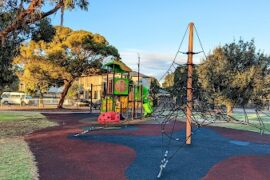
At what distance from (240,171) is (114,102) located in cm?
1601

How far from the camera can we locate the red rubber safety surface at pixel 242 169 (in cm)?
763

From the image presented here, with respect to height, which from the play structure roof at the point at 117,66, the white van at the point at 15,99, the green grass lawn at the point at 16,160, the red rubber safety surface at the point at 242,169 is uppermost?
the play structure roof at the point at 117,66

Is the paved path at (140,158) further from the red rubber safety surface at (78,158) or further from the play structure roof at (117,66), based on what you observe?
the play structure roof at (117,66)

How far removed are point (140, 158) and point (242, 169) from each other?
9.52ft

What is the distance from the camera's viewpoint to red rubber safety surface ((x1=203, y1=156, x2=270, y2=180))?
25.0ft

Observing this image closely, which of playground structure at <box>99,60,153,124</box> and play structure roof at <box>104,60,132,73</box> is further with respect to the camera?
play structure roof at <box>104,60,132,73</box>

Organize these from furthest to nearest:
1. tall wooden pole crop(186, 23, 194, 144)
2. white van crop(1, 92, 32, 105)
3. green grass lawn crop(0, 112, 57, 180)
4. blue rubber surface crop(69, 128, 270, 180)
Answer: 1. white van crop(1, 92, 32, 105)
2. tall wooden pole crop(186, 23, 194, 144)
3. blue rubber surface crop(69, 128, 270, 180)
4. green grass lawn crop(0, 112, 57, 180)

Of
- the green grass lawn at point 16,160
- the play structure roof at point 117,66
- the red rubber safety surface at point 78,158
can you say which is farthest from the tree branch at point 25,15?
the play structure roof at point 117,66

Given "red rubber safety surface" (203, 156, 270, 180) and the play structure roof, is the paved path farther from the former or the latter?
the play structure roof

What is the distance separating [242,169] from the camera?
333 inches

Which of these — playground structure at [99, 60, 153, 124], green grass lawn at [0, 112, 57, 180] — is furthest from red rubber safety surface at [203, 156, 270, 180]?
playground structure at [99, 60, 153, 124]

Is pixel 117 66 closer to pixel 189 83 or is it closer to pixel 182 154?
pixel 189 83

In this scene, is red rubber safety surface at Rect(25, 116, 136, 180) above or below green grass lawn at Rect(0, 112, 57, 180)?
below

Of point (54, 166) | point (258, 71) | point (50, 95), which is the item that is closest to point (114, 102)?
point (258, 71)
